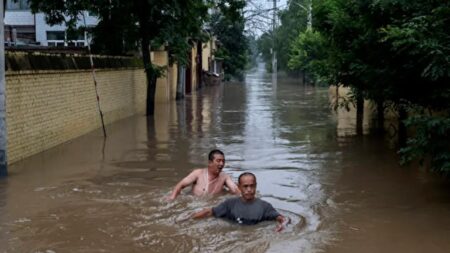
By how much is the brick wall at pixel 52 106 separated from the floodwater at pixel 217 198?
0.37 m

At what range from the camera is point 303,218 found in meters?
8.42

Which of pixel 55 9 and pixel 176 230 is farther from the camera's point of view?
pixel 55 9

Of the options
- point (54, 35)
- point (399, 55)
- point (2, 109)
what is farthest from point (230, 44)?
point (2, 109)

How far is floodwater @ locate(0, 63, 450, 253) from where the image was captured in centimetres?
730

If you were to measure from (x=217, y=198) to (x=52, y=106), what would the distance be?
21.8ft

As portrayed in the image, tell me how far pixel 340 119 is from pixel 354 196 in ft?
43.6

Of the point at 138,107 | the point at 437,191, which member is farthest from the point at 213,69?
the point at 437,191

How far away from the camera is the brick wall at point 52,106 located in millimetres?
12469

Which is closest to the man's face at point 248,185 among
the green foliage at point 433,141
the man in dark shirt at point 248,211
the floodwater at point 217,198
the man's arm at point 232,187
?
the man in dark shirt at point 248,211

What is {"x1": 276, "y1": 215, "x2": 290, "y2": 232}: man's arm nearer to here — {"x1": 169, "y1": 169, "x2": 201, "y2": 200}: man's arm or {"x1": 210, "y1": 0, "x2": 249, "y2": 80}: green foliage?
{"x1": 169, "y1": 169, "x2": 201, "y2": 200}: man's arm

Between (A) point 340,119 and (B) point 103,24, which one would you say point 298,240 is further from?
(B) point 103,24

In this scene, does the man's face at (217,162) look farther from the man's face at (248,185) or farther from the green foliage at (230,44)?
the green foliage at (230,44)

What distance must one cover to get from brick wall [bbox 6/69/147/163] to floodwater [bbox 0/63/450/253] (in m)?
0.37

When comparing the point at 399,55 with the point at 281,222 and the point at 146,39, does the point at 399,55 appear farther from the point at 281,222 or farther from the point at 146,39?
the point at 146,39
